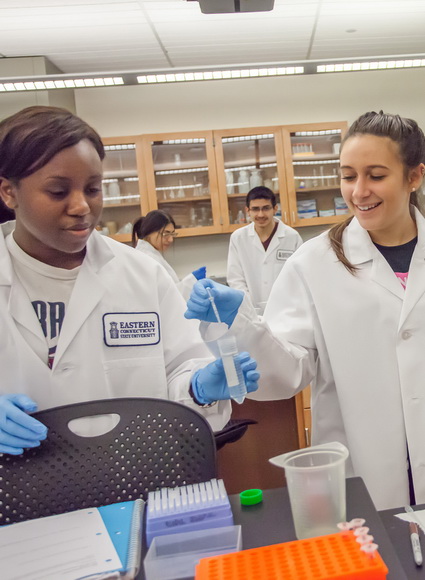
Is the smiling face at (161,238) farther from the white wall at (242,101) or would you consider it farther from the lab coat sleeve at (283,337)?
the lab coat sleeve at (283,337)

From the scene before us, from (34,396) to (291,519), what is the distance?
702 millimetres

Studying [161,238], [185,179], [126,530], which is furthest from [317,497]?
[185,179]

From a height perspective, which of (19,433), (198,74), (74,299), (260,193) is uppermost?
(198,74)

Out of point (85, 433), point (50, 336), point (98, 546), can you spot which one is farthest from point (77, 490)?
point (50, 336)

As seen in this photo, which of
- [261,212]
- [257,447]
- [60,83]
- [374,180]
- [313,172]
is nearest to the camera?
[374,180]

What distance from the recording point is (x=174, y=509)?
692 mm

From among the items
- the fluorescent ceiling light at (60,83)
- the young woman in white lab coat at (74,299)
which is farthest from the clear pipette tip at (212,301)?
the fluorescent ceiling light at (60,83)

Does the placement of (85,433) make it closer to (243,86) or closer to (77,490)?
(77,490)

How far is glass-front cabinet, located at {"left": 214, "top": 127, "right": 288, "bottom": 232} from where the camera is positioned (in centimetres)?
470

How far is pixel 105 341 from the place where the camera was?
1.26m

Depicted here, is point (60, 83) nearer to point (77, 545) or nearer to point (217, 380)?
point (217, 380)

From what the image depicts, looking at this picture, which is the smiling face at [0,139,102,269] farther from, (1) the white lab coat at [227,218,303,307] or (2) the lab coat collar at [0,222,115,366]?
(1) the white lab coat at [227,218,303,307]

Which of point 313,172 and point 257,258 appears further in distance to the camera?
point 313,172

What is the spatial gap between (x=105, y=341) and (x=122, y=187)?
3.70m
